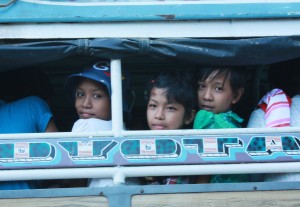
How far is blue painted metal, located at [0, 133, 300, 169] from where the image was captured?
141 inches

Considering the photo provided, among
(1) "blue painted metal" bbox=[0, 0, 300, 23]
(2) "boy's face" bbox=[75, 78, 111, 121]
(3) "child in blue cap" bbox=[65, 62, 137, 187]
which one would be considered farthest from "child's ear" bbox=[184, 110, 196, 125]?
(1) "blue painted metal" bbox=[0, 0, 300, 23]

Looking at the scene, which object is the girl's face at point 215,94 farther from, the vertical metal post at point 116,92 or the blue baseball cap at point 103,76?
the vertical metal post at point 116,92

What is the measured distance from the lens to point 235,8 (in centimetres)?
368

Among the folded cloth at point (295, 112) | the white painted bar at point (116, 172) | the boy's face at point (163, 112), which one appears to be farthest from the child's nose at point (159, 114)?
the folded cloth at point (295, 112)

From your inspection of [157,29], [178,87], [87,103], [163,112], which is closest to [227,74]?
[178,87]

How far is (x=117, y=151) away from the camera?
3.59 metres

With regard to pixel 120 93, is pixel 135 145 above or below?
below

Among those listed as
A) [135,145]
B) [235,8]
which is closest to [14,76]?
[135,145]

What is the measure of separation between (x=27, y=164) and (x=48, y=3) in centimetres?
79

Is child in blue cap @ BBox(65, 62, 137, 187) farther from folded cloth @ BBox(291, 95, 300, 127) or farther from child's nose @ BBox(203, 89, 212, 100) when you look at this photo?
folded cloth @ BBox(291, 95, 300, 127)

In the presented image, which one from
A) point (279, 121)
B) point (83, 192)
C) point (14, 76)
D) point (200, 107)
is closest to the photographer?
point (83, 192)

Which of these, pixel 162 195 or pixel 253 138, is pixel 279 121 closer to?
pixel 253 138

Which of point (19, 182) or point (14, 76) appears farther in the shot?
point (14, 76)

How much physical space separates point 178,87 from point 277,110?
0.55 metres
